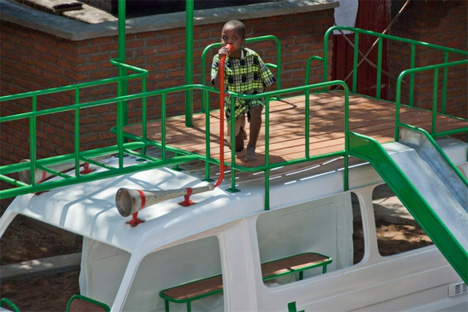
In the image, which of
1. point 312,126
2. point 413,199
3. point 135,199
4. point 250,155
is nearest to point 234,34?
point 250,155

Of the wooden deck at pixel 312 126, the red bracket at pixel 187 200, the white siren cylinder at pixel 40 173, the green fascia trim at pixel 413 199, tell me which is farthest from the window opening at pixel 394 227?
the white siren cylinder at pixel 40 173

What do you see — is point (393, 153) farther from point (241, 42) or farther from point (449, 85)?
point (449, 85)

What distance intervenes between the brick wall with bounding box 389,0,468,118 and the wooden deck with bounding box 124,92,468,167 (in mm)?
3704

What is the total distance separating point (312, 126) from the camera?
7387 mm

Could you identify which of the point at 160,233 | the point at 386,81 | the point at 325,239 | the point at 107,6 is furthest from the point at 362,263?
the point at 386,81

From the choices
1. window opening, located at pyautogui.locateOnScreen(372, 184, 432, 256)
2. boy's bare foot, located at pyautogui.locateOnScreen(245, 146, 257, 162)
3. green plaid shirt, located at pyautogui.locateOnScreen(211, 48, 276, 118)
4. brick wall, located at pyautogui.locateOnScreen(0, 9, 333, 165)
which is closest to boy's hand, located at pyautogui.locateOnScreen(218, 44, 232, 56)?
green plaid shirt, located at pyautogui.locateOnScreen(211, 48, 276, 118)

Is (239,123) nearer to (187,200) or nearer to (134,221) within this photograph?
(187,200)

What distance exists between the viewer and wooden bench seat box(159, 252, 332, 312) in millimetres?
6609

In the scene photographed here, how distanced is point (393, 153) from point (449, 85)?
5.63m

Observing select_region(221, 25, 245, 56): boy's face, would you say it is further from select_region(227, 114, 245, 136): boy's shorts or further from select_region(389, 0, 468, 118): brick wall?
select_region(389, 0, 468, 118): brick wall

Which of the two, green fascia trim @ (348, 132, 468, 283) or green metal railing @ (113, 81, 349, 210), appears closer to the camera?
green metal railing @ (113, 81, 349, 210)

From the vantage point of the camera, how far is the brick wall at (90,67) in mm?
9695

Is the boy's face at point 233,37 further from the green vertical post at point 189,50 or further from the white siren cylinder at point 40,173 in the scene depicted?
the white siren cylinder at point 40,173

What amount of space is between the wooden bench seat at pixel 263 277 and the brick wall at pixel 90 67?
10.8 ft
